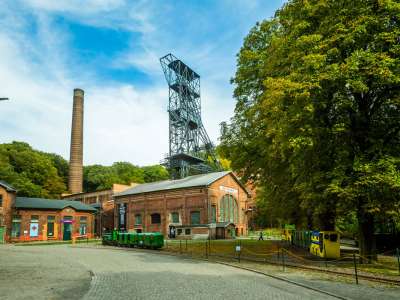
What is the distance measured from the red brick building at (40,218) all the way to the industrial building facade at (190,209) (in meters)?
5.99

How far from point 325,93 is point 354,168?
4.31 m

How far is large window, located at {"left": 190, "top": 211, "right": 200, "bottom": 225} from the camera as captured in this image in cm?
5056

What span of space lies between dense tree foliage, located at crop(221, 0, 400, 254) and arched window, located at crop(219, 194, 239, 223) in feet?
105

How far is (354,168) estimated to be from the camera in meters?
17.1

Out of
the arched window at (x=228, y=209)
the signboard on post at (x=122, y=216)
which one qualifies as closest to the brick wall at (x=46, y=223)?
the signboard on post at (x=122, y=216)

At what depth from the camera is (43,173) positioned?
83.2 metres

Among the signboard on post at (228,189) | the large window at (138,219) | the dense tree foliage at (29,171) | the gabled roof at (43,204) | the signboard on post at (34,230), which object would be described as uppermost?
the dense tree foliage at (29,171)

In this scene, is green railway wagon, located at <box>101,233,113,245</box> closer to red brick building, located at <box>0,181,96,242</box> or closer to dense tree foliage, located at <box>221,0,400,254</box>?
red brick building, located at <box>0,181,96,242</box>

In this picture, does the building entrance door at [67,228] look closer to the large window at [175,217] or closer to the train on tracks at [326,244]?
the large window at [175,217]

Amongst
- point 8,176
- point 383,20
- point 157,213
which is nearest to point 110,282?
point 383,20

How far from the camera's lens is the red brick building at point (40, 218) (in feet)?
161

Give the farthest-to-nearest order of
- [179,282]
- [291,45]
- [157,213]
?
1. [157,213]
2. [291,45]
3. [179,282]

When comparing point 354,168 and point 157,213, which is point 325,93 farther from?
point 157,213

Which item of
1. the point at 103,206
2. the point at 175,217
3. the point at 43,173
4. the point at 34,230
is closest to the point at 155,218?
the point at 175,217
